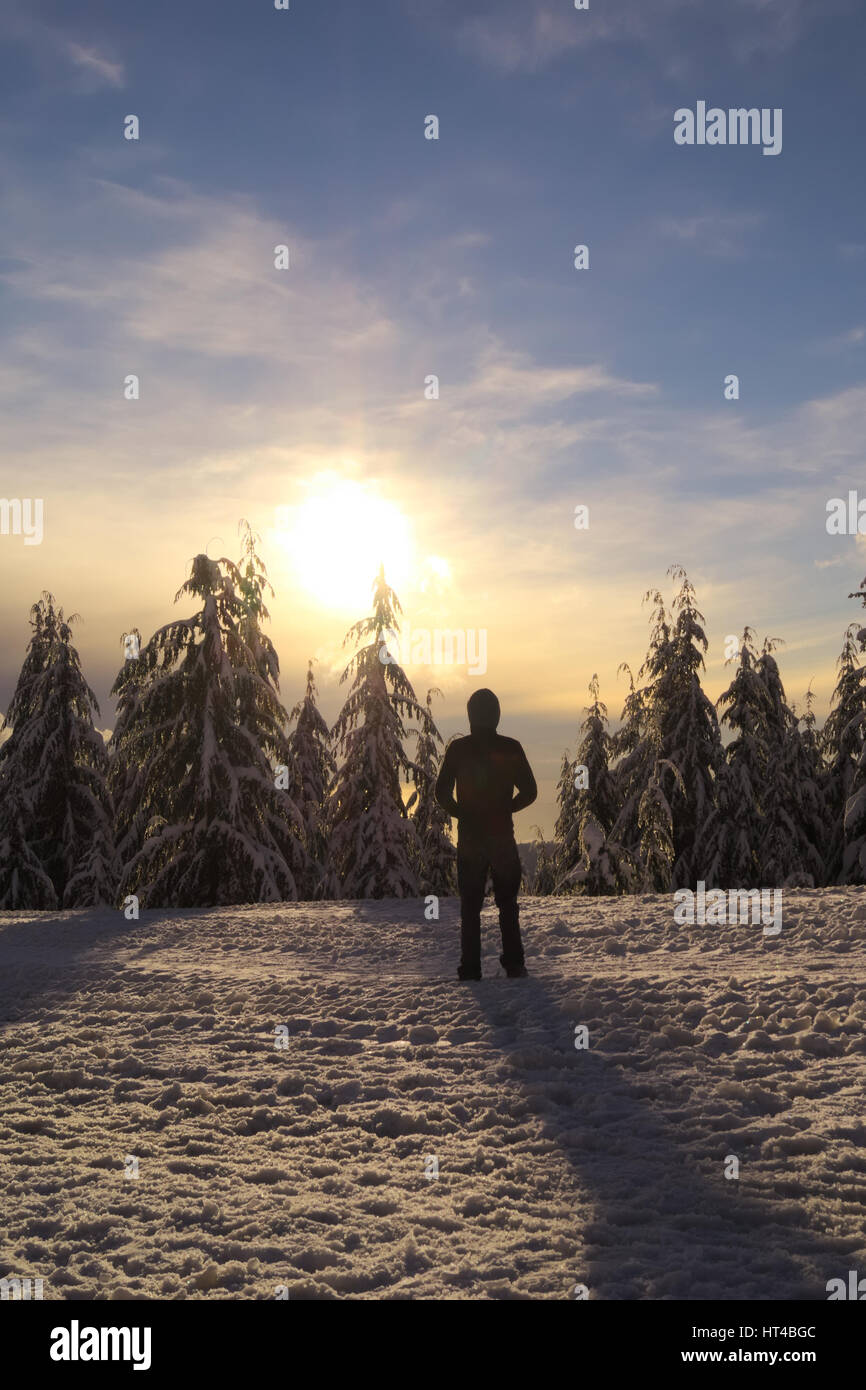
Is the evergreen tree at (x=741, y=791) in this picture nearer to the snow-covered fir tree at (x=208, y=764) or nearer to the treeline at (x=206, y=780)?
the treeline at (x=206, y=780)

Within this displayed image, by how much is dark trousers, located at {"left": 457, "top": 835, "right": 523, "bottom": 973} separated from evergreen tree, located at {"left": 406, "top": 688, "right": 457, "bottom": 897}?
17.7 metres

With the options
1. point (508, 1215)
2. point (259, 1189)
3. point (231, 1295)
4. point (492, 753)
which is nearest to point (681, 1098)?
point (508, 1215)

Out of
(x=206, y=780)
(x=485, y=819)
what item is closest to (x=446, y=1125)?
(x=485, y=819)

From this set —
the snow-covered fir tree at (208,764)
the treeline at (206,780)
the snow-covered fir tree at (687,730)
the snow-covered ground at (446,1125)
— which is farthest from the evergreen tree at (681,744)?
the snow-covered ground at (446,1125)

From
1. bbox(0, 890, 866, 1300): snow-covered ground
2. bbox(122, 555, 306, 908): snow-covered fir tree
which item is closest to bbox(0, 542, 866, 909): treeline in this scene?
bbox(122, 555, 306, 908): snow-covered fir tree

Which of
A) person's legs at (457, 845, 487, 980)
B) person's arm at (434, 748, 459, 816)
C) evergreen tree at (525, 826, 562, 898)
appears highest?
person's arm at (434, 748, 459, 816)

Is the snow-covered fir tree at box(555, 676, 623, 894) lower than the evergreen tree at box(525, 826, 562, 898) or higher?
higher

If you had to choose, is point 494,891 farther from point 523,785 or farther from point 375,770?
point 375,770

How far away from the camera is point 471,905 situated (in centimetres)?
858

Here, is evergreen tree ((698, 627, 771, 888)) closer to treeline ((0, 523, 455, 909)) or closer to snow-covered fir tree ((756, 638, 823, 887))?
snow-covered fir tree ((756, 638, 823, 887))

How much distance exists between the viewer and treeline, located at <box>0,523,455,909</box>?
68.5 feet

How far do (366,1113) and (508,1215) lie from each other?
5.07ft

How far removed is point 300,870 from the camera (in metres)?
23.1
